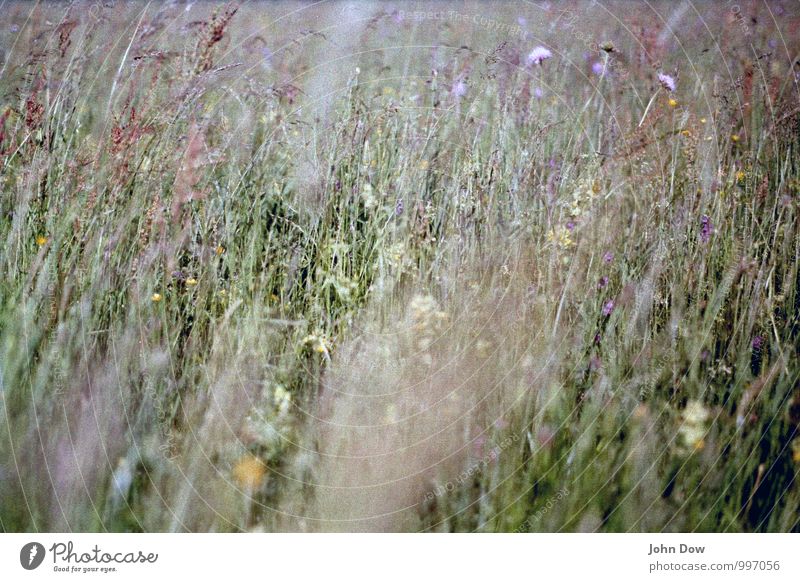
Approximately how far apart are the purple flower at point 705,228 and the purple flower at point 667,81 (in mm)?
380

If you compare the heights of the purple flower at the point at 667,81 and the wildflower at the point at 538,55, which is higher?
the wildflower at the point at 538,55

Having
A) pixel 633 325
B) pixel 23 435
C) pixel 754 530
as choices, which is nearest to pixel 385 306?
pixel 633 325

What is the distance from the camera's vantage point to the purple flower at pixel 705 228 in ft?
7.42

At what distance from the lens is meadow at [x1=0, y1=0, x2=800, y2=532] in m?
2.12

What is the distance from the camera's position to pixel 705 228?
2.26 m

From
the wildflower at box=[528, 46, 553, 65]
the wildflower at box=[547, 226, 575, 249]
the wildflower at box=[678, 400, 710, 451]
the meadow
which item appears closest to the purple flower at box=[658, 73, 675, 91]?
the meadow

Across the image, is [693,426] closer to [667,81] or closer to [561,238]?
[561,238]

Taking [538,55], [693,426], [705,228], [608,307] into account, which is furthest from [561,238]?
[693,426]

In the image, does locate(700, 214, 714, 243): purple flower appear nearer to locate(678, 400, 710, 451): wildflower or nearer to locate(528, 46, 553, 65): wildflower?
locate(678, 400, 710, 451): wildflower

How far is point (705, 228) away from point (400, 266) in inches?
34.3

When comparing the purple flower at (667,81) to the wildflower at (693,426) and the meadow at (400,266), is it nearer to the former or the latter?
the meadow at (400,266)

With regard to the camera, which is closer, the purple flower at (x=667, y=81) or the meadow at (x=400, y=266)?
the meadow at (x=400, y=266)

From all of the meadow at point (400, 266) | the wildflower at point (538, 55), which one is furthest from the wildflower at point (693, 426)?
the wildflower at point (538, 55)

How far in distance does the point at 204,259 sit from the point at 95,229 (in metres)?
0.30
